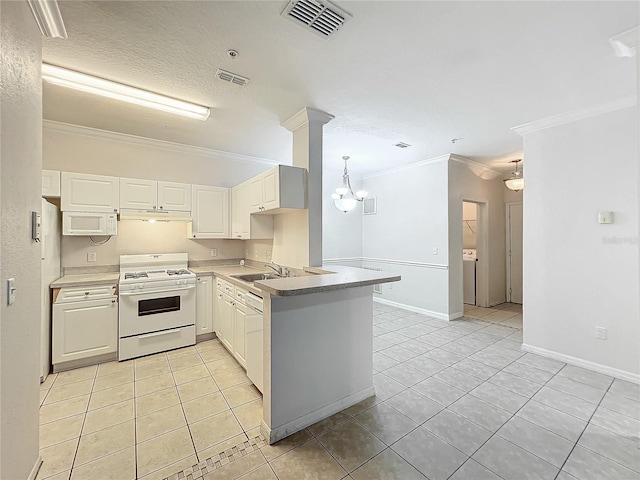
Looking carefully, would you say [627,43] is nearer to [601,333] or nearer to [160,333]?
[601,333]

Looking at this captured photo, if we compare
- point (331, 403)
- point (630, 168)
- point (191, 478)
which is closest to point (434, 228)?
point (630, 168)

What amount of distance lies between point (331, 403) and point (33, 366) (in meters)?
1.96

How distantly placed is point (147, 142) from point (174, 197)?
0.88 metres

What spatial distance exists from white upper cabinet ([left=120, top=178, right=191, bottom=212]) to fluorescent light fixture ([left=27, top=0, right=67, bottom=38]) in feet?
6.37

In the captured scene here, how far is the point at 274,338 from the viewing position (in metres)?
1.98

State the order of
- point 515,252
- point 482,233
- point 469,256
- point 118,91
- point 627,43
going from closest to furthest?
point 627,43 → point 118,91 → point 482,233 → point 515,252 → point 469,256

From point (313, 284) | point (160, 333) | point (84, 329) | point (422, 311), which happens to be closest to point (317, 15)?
point (313, 284)

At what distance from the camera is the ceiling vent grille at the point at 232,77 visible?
2.31m

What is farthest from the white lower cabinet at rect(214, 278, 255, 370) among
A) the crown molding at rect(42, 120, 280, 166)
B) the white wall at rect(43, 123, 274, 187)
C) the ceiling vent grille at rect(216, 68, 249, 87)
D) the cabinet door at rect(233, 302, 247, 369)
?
the crown molding at rect(42, 120, 280, 166)

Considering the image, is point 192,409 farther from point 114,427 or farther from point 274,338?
point 274,338

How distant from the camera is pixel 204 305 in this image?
3764 mm

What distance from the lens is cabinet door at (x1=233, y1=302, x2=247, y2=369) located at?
2811 mm

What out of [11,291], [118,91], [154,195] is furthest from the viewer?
[154,195]

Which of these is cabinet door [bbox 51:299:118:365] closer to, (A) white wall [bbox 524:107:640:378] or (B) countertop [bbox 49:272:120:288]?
(B) countertop [bbox 49:272:120:288]
